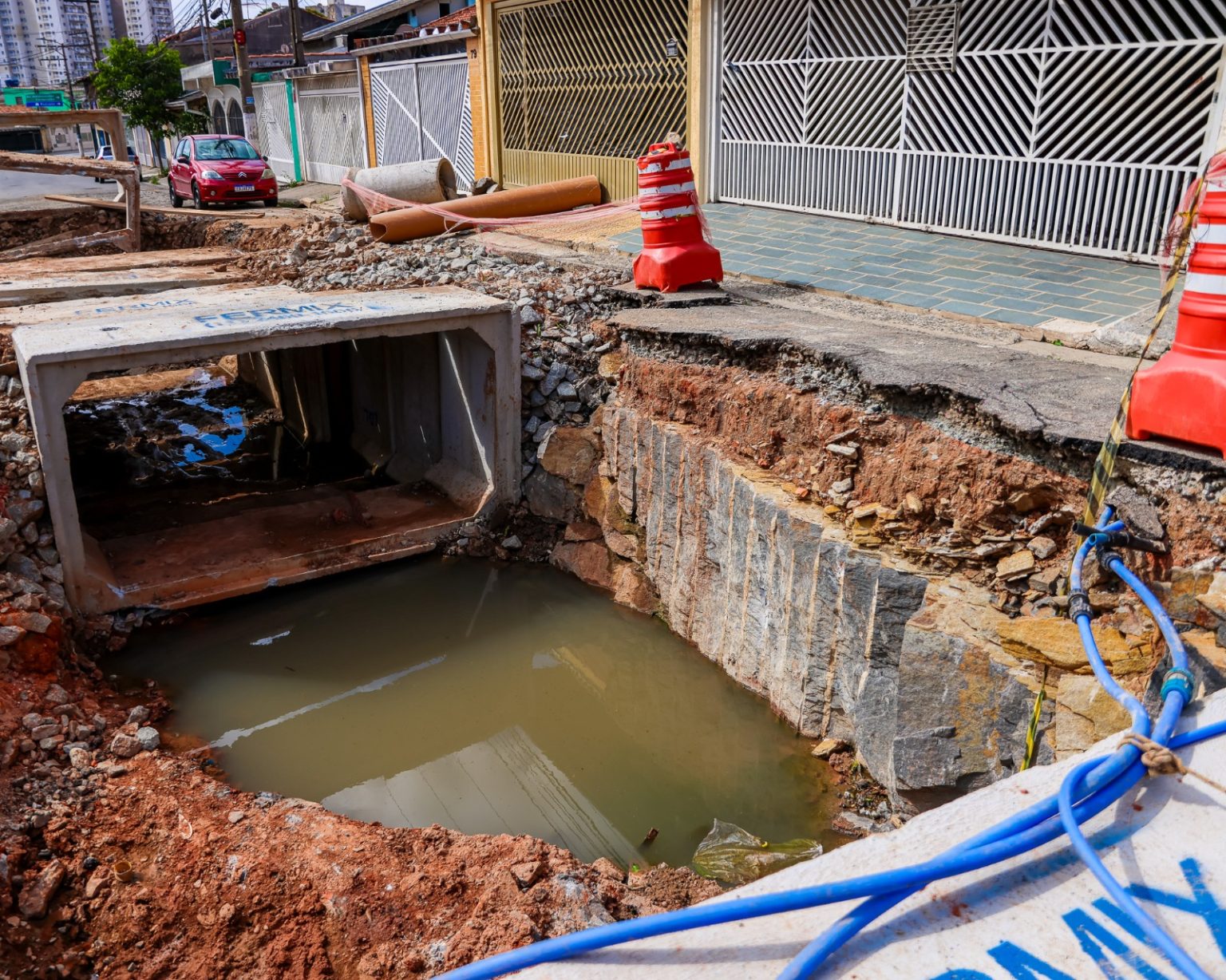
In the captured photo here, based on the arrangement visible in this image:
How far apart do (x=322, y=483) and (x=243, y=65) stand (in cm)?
2019

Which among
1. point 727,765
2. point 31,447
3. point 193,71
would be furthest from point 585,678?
point 193,71

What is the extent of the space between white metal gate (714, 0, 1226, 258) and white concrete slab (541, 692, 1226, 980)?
256 inches

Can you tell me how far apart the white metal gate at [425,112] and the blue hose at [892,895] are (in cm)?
1499

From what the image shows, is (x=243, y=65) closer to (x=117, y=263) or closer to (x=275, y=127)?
(x=275, y=127)

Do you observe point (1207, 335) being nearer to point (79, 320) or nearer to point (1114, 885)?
point (1114, 885)

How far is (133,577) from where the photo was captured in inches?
277

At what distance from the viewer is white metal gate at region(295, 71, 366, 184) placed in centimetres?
1986

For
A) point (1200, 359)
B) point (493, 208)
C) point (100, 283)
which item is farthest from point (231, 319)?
point (1200, 359)

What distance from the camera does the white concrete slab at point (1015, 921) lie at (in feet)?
7.48

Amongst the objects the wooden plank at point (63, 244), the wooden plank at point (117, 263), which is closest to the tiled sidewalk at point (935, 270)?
the wooden plank at point (117, 263)

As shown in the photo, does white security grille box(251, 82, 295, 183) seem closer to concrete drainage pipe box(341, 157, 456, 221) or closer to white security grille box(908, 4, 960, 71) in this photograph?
concrete drainage pipe box(341, 157, 456, 221)

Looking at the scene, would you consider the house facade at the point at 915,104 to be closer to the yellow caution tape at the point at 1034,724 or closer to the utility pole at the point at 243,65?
the yellow caution tape at the point at 1034,724

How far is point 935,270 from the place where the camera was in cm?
827

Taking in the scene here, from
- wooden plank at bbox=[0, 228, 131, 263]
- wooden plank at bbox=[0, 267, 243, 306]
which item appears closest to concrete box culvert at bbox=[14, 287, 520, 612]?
wooden plank at bbox=[0, 267, 243, 306]
